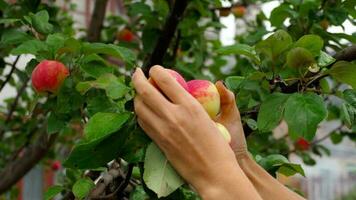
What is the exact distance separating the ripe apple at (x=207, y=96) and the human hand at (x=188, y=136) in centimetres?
7

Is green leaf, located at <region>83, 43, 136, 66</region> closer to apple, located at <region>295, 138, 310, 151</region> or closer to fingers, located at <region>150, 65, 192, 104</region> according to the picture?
fingers, located at <region>150, 65, 192, 104</region>

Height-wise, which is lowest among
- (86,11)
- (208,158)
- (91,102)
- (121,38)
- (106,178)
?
(86,11)

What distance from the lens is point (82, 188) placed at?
128 cm

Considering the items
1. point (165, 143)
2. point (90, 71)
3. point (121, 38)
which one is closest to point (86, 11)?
point (121, 38)

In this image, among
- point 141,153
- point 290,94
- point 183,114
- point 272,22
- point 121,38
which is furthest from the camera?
point 121,38

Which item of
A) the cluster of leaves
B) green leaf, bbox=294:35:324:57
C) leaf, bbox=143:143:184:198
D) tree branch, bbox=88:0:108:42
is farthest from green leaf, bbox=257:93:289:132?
tree branch, bbox=88:0:108:42

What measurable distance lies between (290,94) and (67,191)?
79cm

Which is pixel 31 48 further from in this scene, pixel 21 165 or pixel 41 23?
pixel 21 165

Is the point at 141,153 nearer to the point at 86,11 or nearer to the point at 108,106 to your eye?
the point at 108,106

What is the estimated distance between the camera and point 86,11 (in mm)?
6762

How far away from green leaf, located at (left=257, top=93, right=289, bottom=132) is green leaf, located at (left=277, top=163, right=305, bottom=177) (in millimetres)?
94

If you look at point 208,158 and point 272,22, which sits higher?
point 208,158

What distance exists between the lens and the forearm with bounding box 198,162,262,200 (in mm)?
897

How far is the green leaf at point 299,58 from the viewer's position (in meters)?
1.09
